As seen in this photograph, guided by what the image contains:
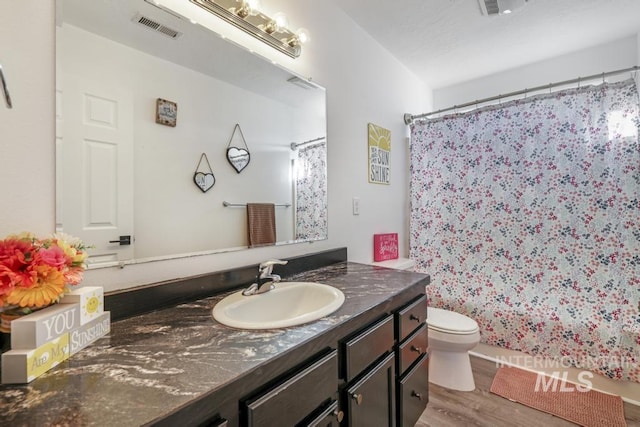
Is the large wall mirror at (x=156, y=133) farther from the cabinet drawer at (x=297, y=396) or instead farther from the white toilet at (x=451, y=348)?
the white toilet at (x=451, y=348)

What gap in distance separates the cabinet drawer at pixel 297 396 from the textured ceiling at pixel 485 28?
1.97 meters

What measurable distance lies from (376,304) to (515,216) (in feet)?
5.10

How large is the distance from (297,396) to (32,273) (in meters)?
0.67

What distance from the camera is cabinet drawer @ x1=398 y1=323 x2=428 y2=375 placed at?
4.06ft

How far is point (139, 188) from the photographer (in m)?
1.02

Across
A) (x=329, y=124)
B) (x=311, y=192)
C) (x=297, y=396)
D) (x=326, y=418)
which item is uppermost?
(x=329, y=124)

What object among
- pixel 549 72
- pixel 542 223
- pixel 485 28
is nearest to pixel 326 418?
pixel 542 223

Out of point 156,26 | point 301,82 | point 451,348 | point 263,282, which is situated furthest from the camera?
point 451,348

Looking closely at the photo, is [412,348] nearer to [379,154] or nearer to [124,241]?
[124,241]

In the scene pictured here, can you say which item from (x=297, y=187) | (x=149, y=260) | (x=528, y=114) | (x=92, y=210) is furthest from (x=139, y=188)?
(x=528, y=114)

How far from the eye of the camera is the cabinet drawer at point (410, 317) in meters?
1.23

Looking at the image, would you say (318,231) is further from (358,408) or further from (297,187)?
(358,408)

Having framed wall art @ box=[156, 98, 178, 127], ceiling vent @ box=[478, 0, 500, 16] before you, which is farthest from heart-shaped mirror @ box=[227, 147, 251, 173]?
ceiling vent @ box=[478, 0, 500, 16]

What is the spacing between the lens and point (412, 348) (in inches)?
52.0
